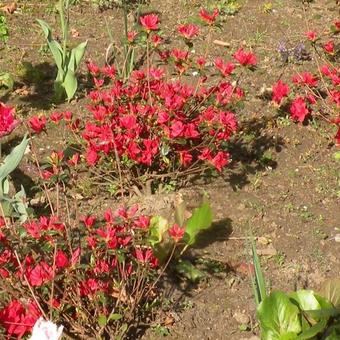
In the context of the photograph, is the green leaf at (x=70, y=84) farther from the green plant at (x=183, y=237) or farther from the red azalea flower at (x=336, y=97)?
the red azalea flower at (x=336, y=97)

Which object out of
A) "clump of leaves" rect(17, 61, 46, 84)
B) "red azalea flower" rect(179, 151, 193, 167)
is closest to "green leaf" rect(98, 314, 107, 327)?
"red azalea flower" rect(179, 151, 193, 167)

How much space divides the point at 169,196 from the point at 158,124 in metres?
0.45

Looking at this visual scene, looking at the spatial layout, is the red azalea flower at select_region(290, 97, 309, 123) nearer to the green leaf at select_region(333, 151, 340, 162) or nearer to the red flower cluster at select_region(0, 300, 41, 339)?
the green leaf at select_region(333, 151, 340, 162)

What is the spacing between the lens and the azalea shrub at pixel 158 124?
3082mm

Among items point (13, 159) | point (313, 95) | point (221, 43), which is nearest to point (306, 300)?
point (13, 159)

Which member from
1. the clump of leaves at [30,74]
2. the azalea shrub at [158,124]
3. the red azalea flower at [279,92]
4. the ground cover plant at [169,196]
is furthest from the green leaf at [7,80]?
the red azalea flower at [279,92]

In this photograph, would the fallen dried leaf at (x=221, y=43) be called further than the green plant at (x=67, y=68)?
Yes

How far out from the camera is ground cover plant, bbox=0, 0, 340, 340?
Answer: 252 centimetres

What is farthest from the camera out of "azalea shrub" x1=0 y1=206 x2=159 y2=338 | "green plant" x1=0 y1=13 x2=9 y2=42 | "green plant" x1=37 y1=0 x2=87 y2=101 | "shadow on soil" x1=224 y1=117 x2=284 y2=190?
"green plant" x1=0 y1=13 x2=9 y2=42

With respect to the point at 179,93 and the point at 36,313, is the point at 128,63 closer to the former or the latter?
the point at 179,93

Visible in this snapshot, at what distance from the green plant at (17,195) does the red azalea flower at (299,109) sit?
176 centimetres

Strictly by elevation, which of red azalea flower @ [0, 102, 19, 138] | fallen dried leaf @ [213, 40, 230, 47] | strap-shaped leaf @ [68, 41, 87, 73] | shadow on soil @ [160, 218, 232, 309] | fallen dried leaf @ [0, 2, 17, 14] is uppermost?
red azalea flower @ [0, 102, 19, 138]

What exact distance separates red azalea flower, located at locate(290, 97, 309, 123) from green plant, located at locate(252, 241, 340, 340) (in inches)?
62.9

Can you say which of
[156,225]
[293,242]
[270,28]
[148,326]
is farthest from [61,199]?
[270,28]
